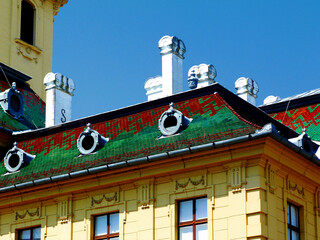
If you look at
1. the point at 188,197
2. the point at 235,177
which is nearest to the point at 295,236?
the point at 235,177

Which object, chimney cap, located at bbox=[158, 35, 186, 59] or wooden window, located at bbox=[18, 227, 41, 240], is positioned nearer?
wooden window, located at bbox=[18, 227, 41, 240]

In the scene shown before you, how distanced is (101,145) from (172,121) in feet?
8.77

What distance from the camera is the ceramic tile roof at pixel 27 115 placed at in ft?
117

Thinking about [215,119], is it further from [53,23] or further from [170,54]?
[53,23]

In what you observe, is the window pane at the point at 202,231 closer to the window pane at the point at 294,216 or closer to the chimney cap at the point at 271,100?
the window pane at the point at 294,216

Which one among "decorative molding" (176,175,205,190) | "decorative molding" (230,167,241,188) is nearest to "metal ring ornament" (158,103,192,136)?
"decorative molding" (176,175,205,190)

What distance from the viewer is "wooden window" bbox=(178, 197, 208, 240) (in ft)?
88.2

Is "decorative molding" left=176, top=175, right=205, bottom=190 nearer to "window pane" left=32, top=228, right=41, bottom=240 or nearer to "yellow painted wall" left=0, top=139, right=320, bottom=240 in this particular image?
"yellow painted wall" left=0, top=139, right=320, bottom=240

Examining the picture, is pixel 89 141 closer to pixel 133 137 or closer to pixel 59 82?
pixel 133 137

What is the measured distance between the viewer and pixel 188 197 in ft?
89.6

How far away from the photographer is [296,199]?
1101 inches

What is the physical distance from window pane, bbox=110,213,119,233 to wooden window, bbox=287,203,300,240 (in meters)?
5.13

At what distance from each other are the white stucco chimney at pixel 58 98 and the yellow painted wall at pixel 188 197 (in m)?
5.65

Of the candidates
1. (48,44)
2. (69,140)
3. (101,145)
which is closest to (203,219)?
(101,145)
